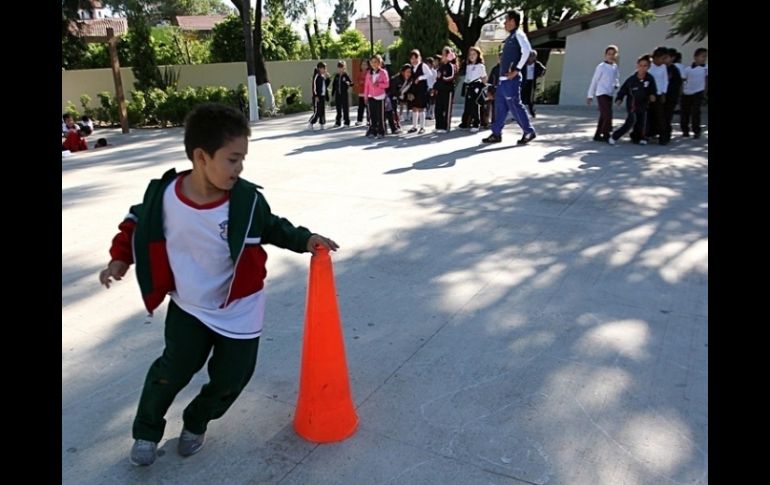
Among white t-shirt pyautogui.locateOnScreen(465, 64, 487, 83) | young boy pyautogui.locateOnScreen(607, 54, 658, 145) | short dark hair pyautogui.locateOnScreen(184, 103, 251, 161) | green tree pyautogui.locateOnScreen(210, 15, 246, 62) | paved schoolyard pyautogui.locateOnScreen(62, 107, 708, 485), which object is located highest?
green tree pyautogui.locateOnScreen(210, 15, 246, 62)

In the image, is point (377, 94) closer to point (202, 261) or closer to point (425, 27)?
point (202, 261)

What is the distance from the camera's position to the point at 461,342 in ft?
11.5

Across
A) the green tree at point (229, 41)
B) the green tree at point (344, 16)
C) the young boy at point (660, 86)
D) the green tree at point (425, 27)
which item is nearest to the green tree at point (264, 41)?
the green tree at point (229, 41)

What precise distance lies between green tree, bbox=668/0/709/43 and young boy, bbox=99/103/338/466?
1338 centimetres

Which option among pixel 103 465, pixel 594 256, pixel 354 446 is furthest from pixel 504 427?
pixel 594 256

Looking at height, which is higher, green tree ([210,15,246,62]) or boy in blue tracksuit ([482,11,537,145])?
green tree ([210,15,246,62])

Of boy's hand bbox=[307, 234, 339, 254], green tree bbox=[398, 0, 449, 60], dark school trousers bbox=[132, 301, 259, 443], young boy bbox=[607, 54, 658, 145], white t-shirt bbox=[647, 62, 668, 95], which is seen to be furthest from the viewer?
green tree bbox=[398, 0, 449, 60]

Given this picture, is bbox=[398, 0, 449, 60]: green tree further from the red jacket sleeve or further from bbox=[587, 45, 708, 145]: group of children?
the red jacket sleeve

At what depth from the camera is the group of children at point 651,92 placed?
986 centimetres

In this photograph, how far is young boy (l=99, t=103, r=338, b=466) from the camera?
224cm

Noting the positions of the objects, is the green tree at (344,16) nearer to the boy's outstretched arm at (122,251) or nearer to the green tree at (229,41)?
the green tree at (229,41)

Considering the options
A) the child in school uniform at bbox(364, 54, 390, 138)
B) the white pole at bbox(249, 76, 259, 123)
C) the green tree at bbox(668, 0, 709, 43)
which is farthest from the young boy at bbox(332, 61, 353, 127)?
the green tree at bbox(668, 0, 709, 43)
